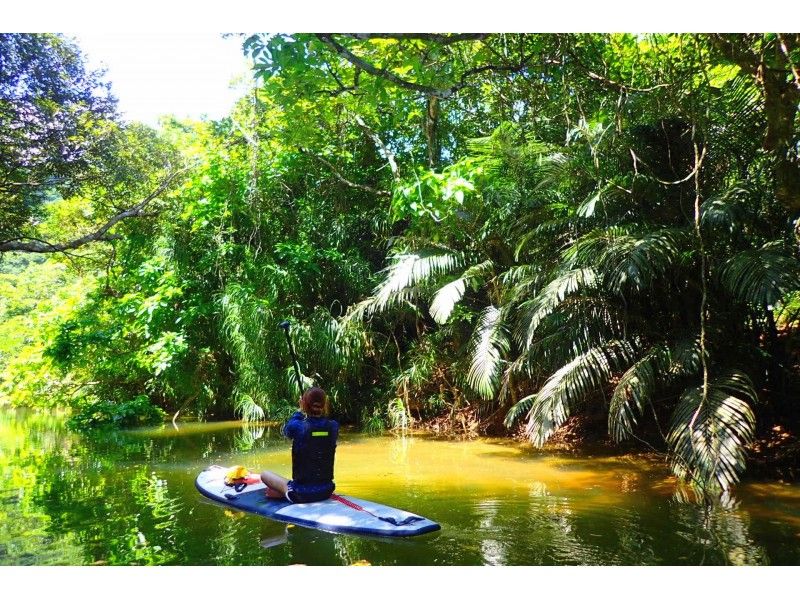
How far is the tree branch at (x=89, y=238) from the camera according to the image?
7.29 m

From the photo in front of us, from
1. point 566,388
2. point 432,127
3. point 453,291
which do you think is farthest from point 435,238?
point 566,388

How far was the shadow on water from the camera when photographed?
359 cm

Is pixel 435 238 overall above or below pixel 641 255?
above

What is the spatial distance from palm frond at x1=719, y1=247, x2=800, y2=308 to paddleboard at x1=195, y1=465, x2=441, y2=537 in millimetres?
2744

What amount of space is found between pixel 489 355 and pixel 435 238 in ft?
5.53

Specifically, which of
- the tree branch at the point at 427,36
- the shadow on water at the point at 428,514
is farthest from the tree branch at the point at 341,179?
the tree branch at the point at 427,36

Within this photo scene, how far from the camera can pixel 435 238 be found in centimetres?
786

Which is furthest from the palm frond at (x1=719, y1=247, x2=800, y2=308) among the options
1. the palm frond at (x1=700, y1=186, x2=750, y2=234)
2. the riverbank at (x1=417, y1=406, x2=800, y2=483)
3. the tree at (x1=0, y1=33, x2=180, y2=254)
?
the tree at (x1=0, y1=33, x2=180, y2=254)

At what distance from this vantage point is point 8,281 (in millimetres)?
10516

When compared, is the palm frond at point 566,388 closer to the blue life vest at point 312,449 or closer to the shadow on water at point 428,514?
the shadow on water at point 428,514

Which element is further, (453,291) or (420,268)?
(420,268)

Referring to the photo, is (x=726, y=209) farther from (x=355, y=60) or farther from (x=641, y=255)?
(x=355, y=60)

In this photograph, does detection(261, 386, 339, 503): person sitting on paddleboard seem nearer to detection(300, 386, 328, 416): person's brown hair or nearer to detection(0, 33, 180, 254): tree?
detection(300, 386, 328, 416): person's brown hair

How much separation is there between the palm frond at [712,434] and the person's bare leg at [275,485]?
2.83 meters
